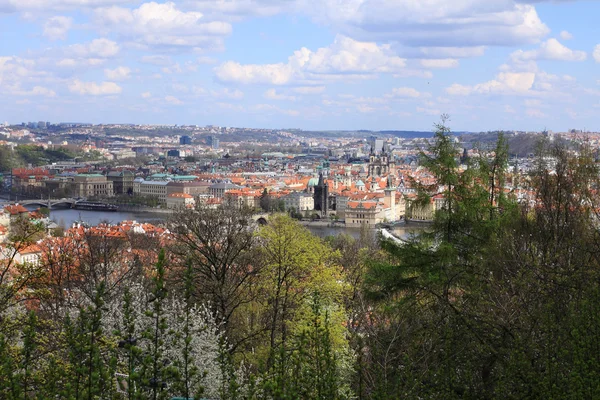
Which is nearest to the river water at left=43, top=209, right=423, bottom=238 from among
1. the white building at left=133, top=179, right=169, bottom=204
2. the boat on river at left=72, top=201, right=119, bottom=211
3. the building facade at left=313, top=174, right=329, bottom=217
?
the boat on river at left=72, top=201, right=119, bottom=211

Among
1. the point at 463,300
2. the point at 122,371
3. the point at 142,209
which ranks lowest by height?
the point at 142,209

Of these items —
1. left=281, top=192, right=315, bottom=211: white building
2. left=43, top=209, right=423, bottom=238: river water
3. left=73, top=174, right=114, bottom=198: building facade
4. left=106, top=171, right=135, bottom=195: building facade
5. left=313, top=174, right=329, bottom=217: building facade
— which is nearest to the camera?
left=43, top=209, right=423, bottom=238: river water

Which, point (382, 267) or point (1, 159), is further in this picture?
point (1, 159)

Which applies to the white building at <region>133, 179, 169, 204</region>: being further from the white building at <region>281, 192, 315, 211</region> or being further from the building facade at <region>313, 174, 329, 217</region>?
the building facade at <region>313, 174, 329, 217</region>

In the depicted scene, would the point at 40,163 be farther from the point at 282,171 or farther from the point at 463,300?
the point at 463,300

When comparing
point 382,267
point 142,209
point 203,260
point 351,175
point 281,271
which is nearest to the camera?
point 382,267

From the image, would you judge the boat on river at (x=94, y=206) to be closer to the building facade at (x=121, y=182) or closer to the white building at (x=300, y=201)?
the building facade at (x=121, y=182)

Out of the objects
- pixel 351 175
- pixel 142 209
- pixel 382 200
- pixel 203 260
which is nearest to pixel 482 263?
pixel 203 260

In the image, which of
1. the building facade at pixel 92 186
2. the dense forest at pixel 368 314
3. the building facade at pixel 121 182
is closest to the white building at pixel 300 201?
the building facade at pixel 92 186

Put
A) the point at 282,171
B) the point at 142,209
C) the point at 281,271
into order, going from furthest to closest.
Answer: the point at 282,171
the point at 142,209
the point at 281,271

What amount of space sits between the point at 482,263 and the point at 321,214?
4790 centimetres

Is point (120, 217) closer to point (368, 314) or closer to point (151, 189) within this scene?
point (151, 189)

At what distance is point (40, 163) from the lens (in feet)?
314

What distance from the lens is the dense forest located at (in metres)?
4.05
